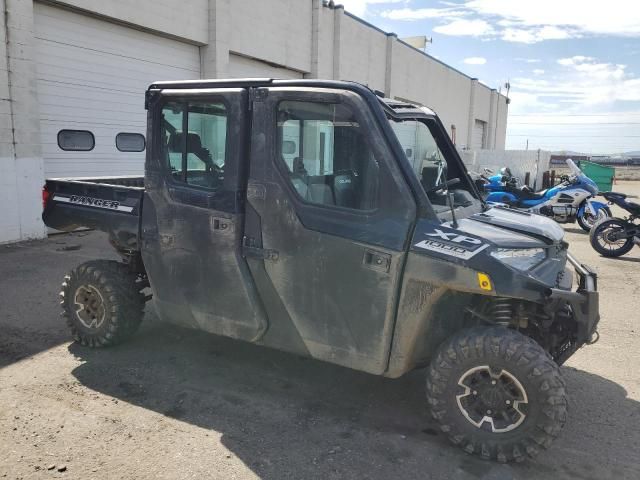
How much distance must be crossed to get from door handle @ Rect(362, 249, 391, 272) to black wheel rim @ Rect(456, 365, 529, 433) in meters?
0.79

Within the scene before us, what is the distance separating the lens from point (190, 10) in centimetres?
1224

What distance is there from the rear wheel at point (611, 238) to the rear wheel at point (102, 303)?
8.11 meters

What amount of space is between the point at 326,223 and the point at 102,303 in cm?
232

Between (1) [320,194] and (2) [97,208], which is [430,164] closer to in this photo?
(1) [320,194]

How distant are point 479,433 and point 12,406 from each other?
3.09 m

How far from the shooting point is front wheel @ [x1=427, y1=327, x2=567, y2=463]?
3.10m

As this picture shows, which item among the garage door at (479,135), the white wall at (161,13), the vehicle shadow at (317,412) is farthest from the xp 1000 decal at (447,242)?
the garage door at (479,135)

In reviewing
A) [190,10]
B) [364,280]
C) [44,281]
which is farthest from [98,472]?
[190,10]

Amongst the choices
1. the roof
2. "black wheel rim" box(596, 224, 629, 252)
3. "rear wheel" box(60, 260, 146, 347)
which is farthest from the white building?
"black wheel rim" box(596, 224, 629, 252)

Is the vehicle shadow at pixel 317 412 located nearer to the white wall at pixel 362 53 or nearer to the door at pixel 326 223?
the door at pixel 326 223

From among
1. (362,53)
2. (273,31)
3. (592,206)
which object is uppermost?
(362,53)

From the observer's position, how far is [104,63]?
35.6ft

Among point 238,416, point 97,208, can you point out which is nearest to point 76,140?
point 97,208

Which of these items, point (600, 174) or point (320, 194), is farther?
point (600, 174)
